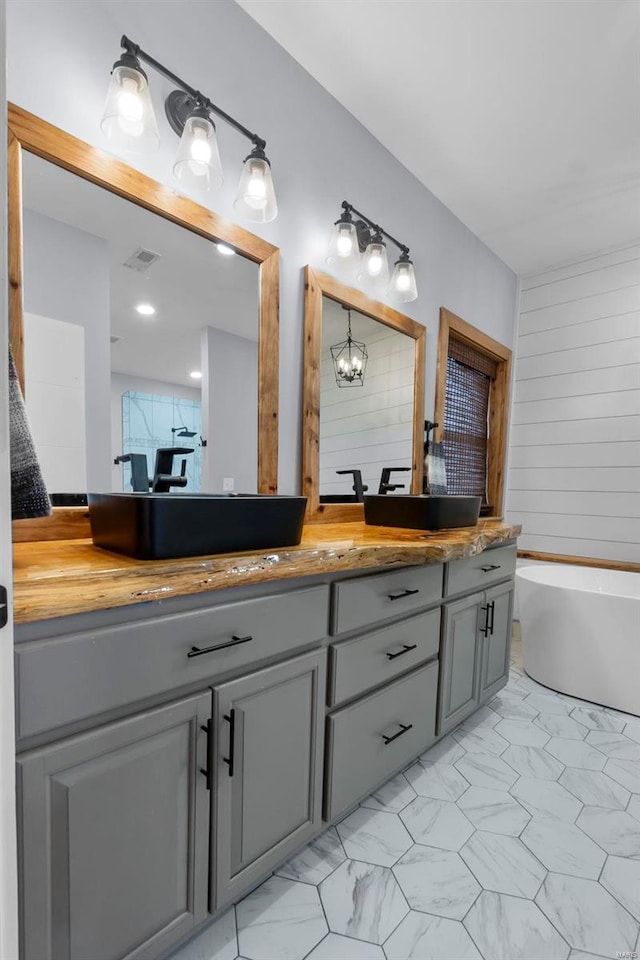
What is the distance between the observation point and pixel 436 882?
1212 mm

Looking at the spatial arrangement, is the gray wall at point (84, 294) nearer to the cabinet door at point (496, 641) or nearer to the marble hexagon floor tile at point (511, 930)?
the marble hexagon floor tile at point (511, 930)

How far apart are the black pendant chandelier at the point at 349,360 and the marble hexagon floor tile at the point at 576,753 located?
5.81ft

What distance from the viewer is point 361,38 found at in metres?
1.62

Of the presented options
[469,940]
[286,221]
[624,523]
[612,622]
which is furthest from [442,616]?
[624,523]

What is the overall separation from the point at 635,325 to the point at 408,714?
2.90 m

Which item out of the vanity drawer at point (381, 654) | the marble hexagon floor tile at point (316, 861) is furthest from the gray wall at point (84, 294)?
the marble hexagon floor tile at point (316, 861)

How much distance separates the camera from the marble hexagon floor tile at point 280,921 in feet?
3.36

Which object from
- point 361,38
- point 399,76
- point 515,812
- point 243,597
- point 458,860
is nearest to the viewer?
point 243,597

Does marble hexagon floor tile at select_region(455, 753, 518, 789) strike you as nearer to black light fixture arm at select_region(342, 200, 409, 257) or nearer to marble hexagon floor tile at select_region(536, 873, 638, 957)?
marble hexagon floor tile at select_region(536, 873, 638, 957)

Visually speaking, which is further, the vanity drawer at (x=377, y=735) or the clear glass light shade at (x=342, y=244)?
the clear glass light shade at (x=342, y=244)

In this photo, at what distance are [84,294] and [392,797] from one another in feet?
6.20

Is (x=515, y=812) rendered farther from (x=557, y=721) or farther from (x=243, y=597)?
(x=243, y=597)

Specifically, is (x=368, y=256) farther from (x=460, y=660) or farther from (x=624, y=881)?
(x=624, y=881)

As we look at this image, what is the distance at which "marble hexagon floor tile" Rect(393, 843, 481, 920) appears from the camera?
1144 millimetres
